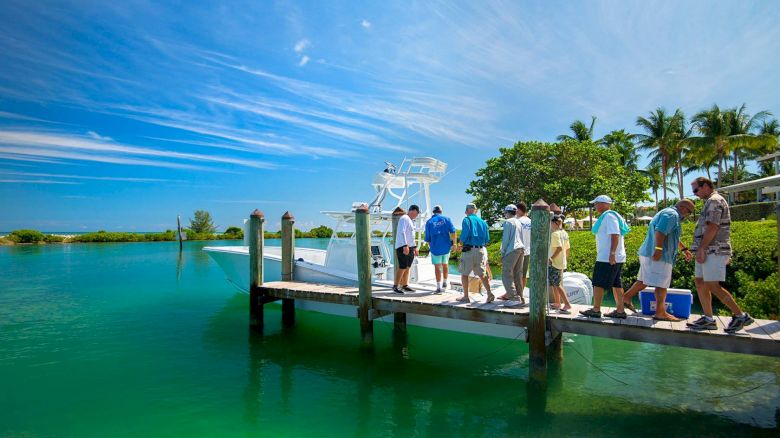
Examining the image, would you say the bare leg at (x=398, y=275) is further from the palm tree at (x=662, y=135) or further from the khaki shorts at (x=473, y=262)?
the palm tree at (x=662, y=135)

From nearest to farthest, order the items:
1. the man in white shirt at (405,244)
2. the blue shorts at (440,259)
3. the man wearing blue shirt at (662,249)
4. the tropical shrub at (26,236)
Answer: the man wearing blue shirt at (662,249) < the blue shorts at (440,259) < the man in white shirt at (405,244) < the tropical shrub at (26,236)

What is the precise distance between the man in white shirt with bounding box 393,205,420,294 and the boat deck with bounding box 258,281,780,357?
0.35m

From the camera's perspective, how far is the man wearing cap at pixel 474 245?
7.30m

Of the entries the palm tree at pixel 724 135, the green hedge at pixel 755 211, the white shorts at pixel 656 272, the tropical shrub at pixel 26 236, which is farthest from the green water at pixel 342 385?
the tropical shrub at pixel 26 236

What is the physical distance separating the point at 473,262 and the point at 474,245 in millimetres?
306

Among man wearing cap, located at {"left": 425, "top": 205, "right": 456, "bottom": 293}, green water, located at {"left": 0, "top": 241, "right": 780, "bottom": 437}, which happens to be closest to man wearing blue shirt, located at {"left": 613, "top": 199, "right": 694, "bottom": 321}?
green water, located at {"left": 0, "top": 241, "right": 780, "bottom": 437}

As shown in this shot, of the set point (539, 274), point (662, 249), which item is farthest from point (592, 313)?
point (662, 249)

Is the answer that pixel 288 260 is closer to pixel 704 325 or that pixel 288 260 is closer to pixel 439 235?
pixel 439 235

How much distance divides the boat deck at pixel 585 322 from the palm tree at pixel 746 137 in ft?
102

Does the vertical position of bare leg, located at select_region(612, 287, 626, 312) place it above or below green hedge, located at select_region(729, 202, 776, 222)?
below

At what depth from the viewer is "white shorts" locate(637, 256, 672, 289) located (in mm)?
5598

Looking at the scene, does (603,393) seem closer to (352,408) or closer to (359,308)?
(352,408)

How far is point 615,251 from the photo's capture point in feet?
19.4

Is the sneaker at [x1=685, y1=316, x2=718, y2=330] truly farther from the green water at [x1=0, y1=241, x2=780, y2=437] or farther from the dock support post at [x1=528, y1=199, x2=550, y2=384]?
the dock support post at [x1=528, y1=199, x2=550, y2=384]
